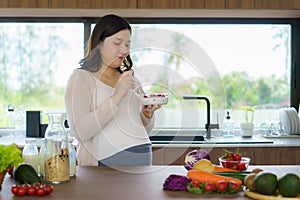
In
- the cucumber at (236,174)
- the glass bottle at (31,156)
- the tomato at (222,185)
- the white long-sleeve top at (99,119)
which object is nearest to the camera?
the tomato at (222,185)

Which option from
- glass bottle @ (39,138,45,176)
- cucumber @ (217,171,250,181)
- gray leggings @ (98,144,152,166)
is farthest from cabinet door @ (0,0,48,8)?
cucumber @ (217,171,250,181)

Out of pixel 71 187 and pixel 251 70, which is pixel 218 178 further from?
pixel 251 70

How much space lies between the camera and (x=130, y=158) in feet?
7.16

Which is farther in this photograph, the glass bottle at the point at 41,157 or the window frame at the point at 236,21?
the window frame at the point at 236,21

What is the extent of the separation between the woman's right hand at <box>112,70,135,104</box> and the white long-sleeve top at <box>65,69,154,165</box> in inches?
1.2

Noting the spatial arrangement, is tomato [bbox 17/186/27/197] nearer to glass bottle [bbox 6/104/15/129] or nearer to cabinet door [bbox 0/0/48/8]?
cabinet door [bbox 0/0/48/8]

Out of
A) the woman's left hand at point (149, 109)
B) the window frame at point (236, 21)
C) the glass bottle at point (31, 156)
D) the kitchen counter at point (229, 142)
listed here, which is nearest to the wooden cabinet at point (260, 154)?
the kitchen counter at point (229, 142)

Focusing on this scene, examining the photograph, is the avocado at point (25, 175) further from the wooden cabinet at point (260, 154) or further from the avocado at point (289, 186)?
the wooden cabinet at point (260, 154)

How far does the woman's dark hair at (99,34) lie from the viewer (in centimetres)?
222

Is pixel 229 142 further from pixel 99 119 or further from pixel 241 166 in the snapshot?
pixel 99 119

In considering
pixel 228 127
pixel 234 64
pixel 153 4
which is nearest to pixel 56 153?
pixel 153 4

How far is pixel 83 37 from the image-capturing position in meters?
3.88

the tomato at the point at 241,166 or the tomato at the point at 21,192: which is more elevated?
the tomato at the point at 241,166

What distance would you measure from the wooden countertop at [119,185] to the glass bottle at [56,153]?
0.04 m
